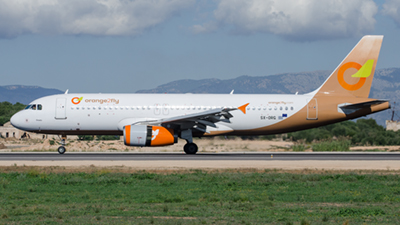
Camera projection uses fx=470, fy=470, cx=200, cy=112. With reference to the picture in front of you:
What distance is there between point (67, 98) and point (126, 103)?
12.5 ft

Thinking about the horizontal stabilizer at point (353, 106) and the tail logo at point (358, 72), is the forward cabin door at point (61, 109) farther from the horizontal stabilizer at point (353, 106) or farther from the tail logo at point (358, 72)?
the tail logo at point (358, 72)

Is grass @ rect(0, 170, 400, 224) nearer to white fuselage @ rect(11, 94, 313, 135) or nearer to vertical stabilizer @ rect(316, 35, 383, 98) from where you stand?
white fuselage @ rect(11, 94, 313, 135)

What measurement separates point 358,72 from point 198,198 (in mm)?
21684

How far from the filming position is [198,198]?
13414 millimetres

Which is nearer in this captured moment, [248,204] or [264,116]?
[248,204]

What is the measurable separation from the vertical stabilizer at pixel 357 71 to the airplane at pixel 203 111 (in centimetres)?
6

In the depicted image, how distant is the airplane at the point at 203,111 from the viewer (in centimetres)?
2911

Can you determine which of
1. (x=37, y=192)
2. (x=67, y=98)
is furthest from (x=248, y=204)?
(x=67, y=98)

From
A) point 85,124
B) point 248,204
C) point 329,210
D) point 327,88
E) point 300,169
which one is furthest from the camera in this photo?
point 327,88

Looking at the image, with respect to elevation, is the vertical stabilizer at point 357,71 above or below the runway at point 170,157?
above

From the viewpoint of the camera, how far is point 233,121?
29.8m

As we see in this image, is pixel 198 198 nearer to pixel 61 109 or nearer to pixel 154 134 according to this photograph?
pixel 154 134

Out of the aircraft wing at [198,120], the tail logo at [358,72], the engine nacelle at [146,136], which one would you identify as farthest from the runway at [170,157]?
the tail logo at [358,72]

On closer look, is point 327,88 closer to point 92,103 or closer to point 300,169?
point 300,169
